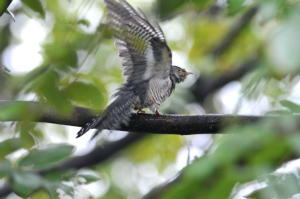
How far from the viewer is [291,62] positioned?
0.54m

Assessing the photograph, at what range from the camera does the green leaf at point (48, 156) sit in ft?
6.41

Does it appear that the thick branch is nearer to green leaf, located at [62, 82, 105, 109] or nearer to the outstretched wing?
the outstretched wing

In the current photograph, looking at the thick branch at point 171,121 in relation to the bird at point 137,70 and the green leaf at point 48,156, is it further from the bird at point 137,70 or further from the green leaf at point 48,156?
the green leaf at point 48,156

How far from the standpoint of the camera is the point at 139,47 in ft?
10.5

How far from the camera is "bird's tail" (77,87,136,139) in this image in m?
2.74

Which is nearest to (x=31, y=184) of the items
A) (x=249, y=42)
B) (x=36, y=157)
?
(x=36, y=157)

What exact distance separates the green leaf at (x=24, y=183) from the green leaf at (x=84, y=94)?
1.12 m

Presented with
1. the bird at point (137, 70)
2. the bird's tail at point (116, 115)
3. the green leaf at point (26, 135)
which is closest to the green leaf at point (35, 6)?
the green leaf at point (26, 135)

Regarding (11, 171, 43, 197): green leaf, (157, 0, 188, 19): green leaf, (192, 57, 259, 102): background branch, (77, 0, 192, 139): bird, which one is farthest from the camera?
(192, 57, 259, 102): background branch

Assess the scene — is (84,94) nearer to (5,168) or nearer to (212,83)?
(5,168)

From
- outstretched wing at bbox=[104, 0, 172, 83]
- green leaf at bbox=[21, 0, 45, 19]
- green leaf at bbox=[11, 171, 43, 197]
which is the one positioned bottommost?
green leaf at bbox=[11, 171, 43, 197]

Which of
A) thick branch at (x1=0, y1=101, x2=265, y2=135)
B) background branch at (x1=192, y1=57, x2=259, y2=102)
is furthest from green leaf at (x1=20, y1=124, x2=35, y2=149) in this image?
background branch at (x1=192, y1=57, x2=259, y2=102)

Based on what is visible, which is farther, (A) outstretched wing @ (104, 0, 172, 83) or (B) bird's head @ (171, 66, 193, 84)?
(B) bird's head @ (171, 66, 193, 84)

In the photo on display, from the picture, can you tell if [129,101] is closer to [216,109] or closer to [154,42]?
[154,42]
